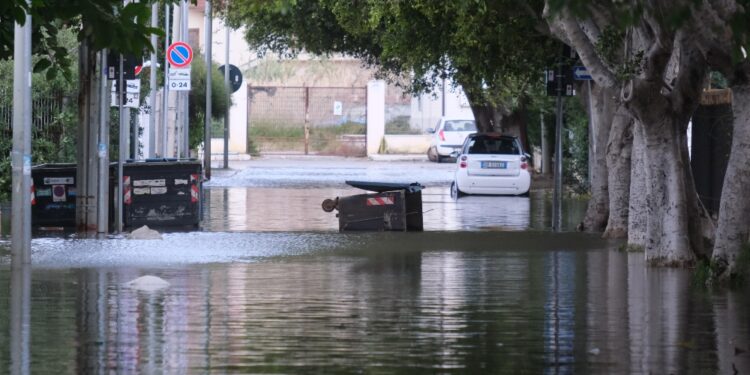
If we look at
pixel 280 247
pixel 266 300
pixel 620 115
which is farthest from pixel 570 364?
pixel 620 115

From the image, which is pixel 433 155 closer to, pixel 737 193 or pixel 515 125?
pixel 515 125

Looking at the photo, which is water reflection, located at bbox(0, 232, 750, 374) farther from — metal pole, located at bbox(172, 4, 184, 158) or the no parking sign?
metal pole, located at bbox(172, 4, 184, 158)

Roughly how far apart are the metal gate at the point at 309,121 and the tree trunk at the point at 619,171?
141ft

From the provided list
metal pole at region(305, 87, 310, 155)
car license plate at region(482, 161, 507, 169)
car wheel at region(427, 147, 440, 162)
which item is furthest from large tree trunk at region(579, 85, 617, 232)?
metal pole at region(305, 87, 310, 155)

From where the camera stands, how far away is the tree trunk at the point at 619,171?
20.7 meters

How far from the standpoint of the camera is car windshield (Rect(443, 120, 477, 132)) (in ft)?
186

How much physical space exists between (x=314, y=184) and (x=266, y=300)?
25.0 m

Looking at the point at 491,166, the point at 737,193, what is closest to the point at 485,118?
the point at 491,166

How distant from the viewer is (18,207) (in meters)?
15.9

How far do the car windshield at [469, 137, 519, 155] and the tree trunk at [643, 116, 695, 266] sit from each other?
50.6ft

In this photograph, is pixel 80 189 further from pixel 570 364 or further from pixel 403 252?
pixel 570 364

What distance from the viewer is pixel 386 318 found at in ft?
38.9

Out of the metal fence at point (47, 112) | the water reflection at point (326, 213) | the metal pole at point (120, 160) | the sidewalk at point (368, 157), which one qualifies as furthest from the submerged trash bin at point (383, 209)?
the sidewalk at point (368, 157)

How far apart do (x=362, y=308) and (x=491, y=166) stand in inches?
773
